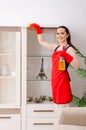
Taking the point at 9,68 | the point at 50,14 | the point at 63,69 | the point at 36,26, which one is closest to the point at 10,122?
the point at 9,68

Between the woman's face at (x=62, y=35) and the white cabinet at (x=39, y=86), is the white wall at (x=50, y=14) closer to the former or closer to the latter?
the white cabinet at (x=39, y=86)

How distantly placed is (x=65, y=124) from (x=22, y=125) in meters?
1.03

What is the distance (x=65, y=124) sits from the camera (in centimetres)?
275

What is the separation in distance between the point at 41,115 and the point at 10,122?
40cm

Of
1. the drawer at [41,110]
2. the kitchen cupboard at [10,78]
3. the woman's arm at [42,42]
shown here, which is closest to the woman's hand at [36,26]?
the woman's arm at [42,42]

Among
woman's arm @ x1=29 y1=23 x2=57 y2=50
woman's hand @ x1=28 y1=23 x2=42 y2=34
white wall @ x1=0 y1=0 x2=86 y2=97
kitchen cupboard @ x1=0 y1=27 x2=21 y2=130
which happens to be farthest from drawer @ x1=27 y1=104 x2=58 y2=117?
woman's hand @ x1=28 y1=23 x2=42 y2=34

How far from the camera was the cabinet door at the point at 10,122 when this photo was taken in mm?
3641

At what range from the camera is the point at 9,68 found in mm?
3844

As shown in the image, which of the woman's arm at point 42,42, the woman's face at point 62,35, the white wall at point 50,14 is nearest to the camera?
the woman's face at point 62,35

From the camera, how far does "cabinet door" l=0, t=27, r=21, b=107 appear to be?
12.1 ft

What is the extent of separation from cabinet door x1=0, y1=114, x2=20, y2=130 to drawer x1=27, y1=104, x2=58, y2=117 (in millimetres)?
167

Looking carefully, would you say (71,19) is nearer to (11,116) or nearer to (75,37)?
(75,37)

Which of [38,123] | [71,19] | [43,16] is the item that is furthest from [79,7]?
[38,123]

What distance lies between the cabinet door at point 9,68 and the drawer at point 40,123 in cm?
28
